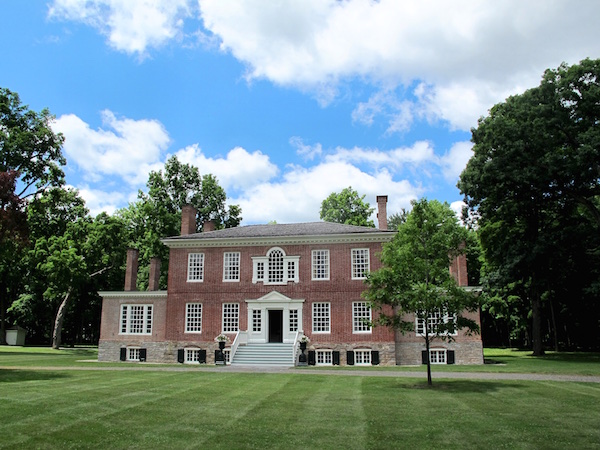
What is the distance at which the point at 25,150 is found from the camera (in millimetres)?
39094

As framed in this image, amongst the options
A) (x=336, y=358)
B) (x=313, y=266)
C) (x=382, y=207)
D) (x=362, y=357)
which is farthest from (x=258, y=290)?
(x=382, y=207)

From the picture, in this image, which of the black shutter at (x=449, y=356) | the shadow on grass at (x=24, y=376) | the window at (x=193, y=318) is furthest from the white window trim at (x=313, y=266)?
the shadow on grass at (x=24, y=376)

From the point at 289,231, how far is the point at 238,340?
297 inches

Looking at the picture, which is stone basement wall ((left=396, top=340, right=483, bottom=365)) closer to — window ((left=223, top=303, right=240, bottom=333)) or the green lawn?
window ((left=223, top=303, right=240, bottom=333))

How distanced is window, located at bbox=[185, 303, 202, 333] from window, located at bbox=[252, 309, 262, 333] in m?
3.44

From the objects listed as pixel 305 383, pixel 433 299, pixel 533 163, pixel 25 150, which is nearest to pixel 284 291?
pixel 305 383

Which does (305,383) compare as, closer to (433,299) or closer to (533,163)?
(433,299)

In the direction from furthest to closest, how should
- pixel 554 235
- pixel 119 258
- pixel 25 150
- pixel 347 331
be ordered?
pixel 119 258 → pixel 25 150 → pixel 554 235 → pixel 347 331

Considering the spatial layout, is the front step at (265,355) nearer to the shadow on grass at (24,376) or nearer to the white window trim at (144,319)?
the white window trim at (144,319)

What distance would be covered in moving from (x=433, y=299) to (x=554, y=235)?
21.7 metres

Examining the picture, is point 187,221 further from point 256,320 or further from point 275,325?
point 275,325

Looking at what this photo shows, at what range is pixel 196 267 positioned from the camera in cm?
3172

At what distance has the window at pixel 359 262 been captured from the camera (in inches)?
1168

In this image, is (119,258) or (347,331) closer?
(347,331)
